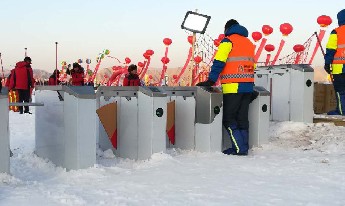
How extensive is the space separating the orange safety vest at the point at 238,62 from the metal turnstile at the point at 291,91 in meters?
2.09

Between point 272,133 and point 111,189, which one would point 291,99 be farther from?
point 111,189

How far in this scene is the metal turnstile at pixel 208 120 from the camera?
249 inches

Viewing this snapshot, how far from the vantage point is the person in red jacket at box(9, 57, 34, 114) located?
1334 centimetres

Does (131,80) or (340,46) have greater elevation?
(340,46)

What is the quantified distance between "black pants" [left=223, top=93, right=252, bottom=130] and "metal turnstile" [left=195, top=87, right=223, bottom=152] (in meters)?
0.08

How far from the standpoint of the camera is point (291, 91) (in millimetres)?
8305

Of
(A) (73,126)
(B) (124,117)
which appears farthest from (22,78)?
(A) (73,126)

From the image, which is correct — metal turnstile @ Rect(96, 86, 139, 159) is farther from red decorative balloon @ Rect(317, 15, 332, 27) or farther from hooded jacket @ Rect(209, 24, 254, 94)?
red decorative balloon @ Rect(317, 15, 332, 27)

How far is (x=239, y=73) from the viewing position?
638 centimetres

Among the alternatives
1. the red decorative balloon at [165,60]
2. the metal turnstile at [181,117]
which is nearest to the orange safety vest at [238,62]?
the metal turnstile at [181,117]

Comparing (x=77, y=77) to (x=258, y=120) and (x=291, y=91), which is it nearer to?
(x=291, y=91)

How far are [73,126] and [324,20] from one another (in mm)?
9690

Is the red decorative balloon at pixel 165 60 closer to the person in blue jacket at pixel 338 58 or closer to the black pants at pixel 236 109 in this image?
the person in blue jacket at pixel 338 58

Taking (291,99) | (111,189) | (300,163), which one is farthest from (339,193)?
(291,99)
